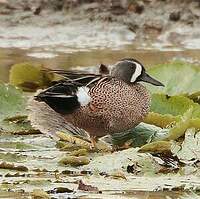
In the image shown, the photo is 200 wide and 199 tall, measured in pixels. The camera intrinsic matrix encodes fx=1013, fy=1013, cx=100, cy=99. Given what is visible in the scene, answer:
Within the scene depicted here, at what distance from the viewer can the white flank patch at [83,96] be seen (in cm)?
594

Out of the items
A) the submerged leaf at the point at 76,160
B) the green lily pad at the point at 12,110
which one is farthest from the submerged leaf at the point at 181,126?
the green lily pad at the point at 12,110

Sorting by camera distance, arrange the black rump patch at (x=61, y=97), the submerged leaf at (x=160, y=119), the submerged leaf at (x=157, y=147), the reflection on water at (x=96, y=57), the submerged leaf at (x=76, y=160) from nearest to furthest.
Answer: the submerged leaf at (x=76, y=160)
the submerged leaf at (x=157, y=147)
the black rump patch at (x=61, y=97)
the submerged leaf at (x=160, y=119)
the reflection on water at (x=96, y=57)

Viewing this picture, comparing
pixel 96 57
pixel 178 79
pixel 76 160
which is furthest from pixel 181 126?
pixel 96 57

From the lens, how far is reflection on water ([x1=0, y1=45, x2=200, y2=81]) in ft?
34.8

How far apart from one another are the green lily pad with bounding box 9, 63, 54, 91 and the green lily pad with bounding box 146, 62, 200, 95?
79 centimetres

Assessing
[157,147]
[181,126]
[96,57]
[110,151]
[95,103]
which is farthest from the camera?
[96,57]

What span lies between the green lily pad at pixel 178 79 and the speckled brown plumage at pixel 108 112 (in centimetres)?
69

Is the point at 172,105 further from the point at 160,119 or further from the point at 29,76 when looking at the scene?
the point at 29,76

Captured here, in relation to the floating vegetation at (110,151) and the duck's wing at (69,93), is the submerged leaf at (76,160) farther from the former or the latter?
the duck's wing at (69,93)

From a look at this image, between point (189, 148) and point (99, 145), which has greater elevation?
point (189, 148)

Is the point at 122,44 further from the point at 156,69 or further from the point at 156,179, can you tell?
the point at 156,179

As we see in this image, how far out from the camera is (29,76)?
7.12m

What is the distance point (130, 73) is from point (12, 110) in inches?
32.8

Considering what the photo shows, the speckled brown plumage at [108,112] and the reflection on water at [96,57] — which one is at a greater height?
the speckled brown plumage at [108,112]
